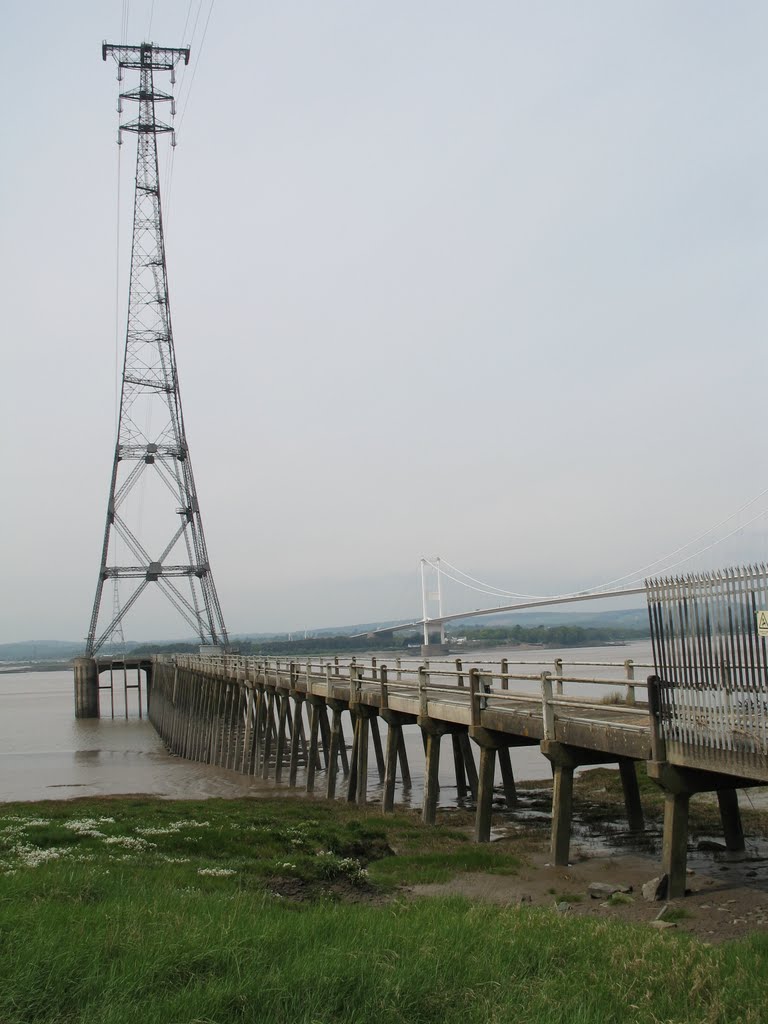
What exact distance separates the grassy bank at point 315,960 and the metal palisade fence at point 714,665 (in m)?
1.93

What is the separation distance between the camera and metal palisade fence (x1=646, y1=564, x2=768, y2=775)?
8.43 meters

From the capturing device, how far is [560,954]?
707 cm

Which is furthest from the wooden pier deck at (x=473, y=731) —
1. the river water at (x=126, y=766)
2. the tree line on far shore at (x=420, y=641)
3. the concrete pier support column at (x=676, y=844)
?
the tree line on far shore at (x=420, y=641)

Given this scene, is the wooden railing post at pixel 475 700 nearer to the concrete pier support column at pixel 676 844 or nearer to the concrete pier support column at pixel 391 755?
the concrete pier support column at pixel 391 755

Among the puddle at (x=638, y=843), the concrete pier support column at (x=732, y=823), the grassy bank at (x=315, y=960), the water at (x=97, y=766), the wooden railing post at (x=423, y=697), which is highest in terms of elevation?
the wooden railing post at (x=423, y=697)

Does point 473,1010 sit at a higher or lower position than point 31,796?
Result: higher

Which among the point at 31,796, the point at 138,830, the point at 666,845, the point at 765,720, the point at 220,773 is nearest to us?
the point at 765,720

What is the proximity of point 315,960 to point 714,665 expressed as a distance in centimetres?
475

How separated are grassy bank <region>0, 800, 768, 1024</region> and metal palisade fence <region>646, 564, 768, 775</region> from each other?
1.93 m

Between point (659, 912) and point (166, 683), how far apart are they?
51.5 m

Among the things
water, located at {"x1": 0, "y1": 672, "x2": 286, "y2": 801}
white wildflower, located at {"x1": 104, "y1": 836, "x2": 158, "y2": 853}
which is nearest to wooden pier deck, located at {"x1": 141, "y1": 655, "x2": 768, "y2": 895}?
water, located at {"x1": 0, "y1": 672, "x2": 286, "y2": 801}

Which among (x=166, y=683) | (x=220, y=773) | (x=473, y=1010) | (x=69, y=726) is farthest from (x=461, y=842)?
(x=69, y=726)

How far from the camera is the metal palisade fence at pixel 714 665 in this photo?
8.43 m

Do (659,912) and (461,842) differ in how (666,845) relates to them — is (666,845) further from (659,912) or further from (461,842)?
(461,842)
